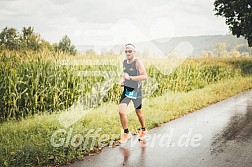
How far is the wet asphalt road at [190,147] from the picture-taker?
4.95 metres

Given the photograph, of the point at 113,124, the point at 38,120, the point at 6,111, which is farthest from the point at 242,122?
the point at 6,111

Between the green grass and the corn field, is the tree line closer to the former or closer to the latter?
the corn field

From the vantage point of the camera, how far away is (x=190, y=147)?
587 centimetres

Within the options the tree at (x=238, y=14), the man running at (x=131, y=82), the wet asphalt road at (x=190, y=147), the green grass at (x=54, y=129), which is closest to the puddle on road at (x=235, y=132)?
the wet asphalt road at (x=190, y=147)

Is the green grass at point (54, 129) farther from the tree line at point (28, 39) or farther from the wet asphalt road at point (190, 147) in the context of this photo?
the tree line at point (28, 39)

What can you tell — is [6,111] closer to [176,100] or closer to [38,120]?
[38,120]

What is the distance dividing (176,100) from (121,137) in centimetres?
528

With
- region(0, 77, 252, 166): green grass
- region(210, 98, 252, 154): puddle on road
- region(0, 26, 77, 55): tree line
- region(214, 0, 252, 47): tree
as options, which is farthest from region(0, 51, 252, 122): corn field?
region(214, 0, 252, 47): tree

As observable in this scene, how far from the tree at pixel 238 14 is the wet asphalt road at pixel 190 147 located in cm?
2343

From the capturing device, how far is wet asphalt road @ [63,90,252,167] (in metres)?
4.95

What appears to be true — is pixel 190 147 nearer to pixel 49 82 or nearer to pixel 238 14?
pixel 49 82

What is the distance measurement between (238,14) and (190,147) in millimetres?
29106

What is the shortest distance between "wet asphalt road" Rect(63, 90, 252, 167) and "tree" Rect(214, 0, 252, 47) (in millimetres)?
23428

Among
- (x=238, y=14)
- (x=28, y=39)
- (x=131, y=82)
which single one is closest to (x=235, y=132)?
(x=131, y=82)
